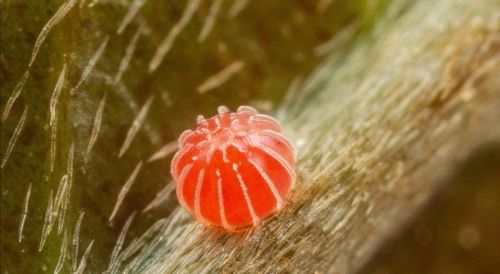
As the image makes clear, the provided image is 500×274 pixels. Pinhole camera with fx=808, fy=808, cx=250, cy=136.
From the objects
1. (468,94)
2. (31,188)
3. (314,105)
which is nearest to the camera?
(31,188)

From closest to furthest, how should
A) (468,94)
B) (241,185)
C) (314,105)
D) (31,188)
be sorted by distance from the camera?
(31,188)
(241,185)
(468,94)
(314,105)

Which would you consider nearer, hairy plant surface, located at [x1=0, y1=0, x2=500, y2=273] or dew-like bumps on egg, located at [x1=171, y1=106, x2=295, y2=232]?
hairy plant surface, located at [x1=0, y1=0, x2=500, y2=273]

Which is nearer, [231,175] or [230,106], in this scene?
[231,175]

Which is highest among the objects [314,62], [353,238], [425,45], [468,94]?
[314,62]

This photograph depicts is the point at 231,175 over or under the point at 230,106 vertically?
under

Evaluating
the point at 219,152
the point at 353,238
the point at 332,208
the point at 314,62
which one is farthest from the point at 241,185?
the point at 314,62

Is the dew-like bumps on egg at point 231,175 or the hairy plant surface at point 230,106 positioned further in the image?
the dew-like bumps on egg at point 231,175

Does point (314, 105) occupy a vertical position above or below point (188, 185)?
above

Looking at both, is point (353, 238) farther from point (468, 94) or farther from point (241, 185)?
point (468, 94)
